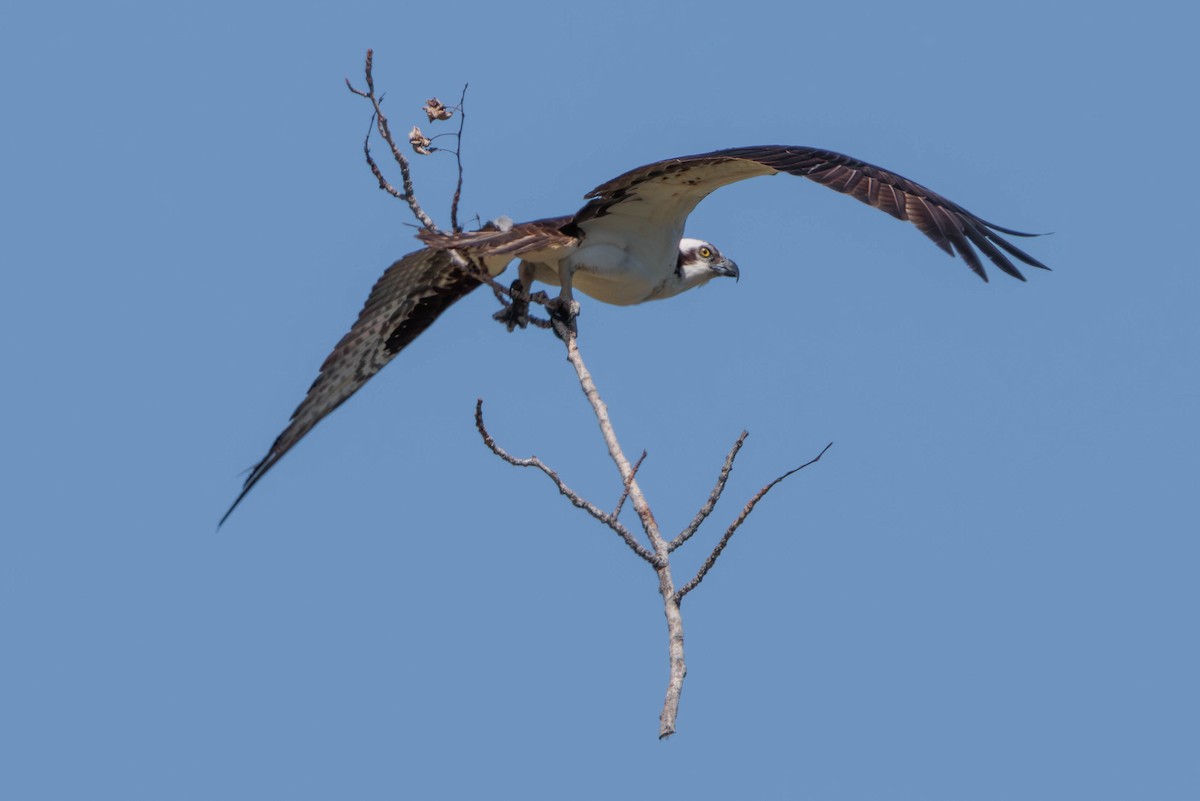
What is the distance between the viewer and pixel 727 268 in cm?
1027

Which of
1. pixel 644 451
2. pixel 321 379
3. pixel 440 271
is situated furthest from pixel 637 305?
pixel 644 451

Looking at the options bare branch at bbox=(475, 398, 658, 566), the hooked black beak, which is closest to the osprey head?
the hooked black beak

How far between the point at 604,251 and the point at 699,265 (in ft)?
3.91

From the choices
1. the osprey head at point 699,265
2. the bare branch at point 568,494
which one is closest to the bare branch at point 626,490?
the bare branch at point 568,494

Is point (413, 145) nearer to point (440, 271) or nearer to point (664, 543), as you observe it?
point (440, 271)

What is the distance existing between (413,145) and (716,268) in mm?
3353

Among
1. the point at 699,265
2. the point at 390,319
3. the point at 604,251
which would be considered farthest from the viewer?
the point at 699,265

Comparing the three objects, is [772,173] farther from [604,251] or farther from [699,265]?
[699,265]

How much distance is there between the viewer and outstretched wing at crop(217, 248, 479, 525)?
29.3ft

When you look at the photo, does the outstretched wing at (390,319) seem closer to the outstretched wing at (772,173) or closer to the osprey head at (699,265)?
the outstretched wing at (772,173)

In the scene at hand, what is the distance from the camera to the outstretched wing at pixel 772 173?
7047mm

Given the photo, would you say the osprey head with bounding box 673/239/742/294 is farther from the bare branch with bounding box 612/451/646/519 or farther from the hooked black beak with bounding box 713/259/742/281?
the bare branch with bounding box 612/451/646/519

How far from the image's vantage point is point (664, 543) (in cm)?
618

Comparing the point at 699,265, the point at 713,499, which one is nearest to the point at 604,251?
the point at 699,265
